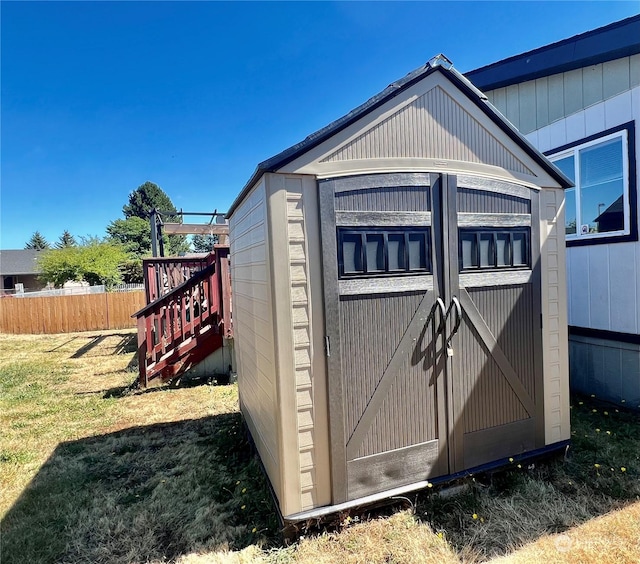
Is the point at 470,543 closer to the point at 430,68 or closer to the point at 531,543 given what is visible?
the point at 531,543

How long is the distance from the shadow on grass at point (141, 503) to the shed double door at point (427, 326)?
87 cm

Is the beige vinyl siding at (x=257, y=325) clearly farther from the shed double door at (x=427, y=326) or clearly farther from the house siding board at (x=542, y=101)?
the house siding board at (x=542, y=101)

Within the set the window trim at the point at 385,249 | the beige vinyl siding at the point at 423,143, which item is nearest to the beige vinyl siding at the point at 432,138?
the beige vinyl siding at the point at 423,143

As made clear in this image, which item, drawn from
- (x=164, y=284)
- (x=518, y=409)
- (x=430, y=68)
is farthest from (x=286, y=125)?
(x=518, y=409)

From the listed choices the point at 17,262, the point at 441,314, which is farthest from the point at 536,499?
the point at 17,262

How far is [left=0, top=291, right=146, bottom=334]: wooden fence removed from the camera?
12133mm

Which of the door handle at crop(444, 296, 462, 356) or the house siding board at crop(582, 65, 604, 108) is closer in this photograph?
the door handle at crop(444, 296, 462, 356)

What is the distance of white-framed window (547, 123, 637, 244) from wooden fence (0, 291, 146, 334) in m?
12.4

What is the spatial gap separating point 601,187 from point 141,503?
550 cm

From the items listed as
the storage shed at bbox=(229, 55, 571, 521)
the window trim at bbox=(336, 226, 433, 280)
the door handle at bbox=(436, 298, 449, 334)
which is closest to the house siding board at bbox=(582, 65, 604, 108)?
the storage shed at bbox=(229, 55, 571, 521)

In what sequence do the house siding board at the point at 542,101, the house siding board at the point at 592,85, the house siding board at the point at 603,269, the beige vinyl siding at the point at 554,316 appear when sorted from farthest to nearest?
the house siding board at the point at 542,101 < the house siding board at the point at 592,85 < the house siding board at the point at 603,269 < the beige vinyl siding at the point at 554,316

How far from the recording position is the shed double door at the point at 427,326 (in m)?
2.00

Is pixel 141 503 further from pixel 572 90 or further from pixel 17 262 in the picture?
pixel 17 262

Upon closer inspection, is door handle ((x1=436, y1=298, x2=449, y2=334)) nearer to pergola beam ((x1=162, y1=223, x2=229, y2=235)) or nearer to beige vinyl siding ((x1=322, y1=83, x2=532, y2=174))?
beige vinyl siding ((x1=322, y1=83, x2=532, y2=174))
